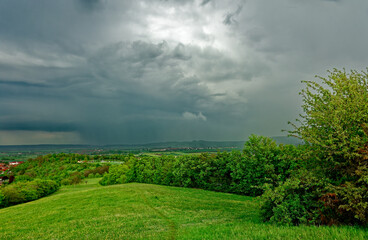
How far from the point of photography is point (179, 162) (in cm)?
5712

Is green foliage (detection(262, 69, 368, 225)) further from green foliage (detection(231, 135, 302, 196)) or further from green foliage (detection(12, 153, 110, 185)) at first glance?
green foliage (detection(12, 153, 110, 185))

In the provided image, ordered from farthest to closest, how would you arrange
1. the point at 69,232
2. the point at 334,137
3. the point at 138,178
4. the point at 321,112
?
the point at 138,178
the point at 69,232
the point at 321,112
the point at 334,137

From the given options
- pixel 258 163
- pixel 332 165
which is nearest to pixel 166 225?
pixel 332 165

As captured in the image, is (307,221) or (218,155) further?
(218,155)

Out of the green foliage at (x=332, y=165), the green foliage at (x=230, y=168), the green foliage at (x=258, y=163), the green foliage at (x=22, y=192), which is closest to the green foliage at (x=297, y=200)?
the green foliage at (x=332, y=165)

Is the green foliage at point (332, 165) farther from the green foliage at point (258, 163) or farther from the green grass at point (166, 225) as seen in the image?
the green foliage at point (258, 163)

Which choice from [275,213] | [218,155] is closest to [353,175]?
[275,213]

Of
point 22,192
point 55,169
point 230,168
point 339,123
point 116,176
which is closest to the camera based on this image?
point 339,123

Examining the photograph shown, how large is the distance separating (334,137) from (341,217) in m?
4.61

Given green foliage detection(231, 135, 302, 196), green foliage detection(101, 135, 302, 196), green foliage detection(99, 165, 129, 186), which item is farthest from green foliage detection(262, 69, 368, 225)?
green foliage detection(99, 165, 129, 186)

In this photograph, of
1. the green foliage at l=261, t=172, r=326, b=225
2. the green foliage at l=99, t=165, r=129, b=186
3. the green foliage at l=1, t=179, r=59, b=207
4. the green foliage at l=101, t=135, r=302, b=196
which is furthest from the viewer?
the green foliage at l=99, t=165, r=129, b=186

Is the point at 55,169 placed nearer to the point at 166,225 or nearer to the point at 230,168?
the point at 230,168

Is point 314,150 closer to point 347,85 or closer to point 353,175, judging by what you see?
point 353,175

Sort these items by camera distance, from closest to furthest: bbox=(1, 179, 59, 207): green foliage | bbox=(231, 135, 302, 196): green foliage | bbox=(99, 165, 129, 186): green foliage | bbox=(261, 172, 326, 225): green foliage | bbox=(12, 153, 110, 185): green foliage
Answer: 1. bbox=(261, 172, 326, 225): green foliage
2. bbox=(231, 135, 302, 196): green foliage
3. bbox=(1, 179, 59, 207): green foliage
4. bbox=(99, 165, 129, 186): green foliage
5. bbox=(12, 153, 110, 185): green foliage
